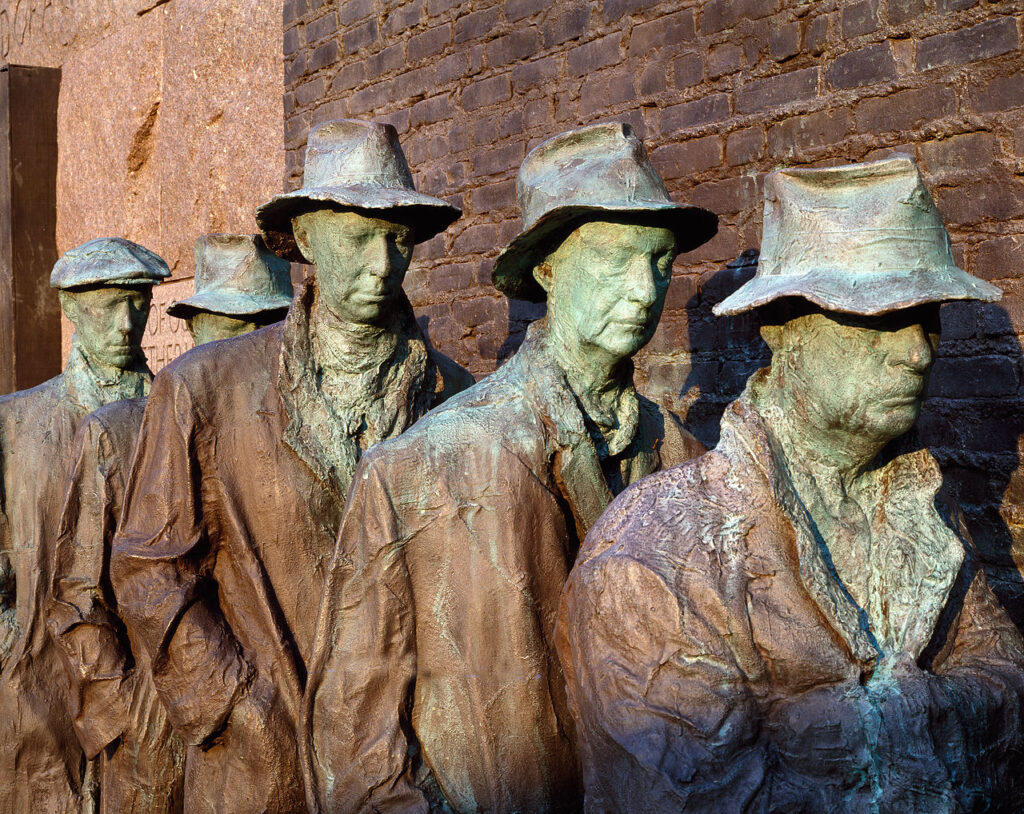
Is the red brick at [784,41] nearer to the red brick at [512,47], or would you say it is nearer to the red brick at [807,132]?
the red brick at [807,132]

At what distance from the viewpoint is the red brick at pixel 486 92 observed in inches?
257

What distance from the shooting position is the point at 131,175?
30.9 ft

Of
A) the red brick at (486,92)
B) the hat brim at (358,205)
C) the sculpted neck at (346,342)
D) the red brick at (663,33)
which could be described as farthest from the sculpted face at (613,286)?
the red brick at (486,92)

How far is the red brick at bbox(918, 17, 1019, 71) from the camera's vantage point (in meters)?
4.25

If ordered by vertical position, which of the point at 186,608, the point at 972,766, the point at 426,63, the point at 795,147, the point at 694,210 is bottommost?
the point at 972,766

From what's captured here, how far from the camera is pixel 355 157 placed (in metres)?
3.70

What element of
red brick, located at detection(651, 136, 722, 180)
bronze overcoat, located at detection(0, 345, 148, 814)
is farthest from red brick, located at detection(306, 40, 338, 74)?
bronze overcoat, located at detection(0, 345, 148, 814)

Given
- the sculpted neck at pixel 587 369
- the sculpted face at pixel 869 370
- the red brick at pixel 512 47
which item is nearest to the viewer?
the sculpted face at pixel 869 370

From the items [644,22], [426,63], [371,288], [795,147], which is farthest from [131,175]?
[371,288]

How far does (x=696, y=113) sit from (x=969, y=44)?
1.31 m

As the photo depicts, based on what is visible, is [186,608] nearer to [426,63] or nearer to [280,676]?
[280,676]

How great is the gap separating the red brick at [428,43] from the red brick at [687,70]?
163 cm

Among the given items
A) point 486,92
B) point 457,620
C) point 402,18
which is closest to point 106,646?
point 457,620

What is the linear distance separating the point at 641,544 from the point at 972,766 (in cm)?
58
